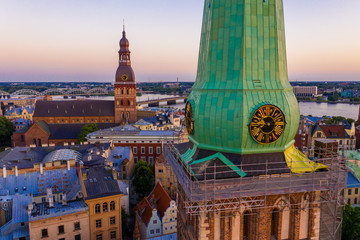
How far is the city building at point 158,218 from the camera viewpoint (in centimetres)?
4081

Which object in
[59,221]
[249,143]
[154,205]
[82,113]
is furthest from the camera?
[82,113]

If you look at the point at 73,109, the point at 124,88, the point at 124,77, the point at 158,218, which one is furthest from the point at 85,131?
the point at 158,218

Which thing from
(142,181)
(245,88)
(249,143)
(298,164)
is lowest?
(142,181)

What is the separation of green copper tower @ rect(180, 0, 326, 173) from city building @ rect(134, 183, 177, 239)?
27.9 m

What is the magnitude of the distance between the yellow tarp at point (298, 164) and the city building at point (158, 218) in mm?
27824

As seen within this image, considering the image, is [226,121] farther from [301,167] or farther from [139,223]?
[139,223]

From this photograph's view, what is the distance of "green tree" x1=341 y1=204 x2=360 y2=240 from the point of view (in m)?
36.4

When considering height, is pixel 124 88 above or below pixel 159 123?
above

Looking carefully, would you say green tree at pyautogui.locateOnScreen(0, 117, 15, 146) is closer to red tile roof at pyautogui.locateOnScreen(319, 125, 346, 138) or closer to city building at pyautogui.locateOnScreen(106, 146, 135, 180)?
city building at pyautogui.locateOnScreen(106, 146, 135, 180)

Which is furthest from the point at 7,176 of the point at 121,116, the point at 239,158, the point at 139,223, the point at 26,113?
the point at 26,113

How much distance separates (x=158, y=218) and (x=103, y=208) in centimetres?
856

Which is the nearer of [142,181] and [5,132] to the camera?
[142,181]

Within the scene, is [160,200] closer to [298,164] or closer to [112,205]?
[112,205]

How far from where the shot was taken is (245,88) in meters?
14.8
